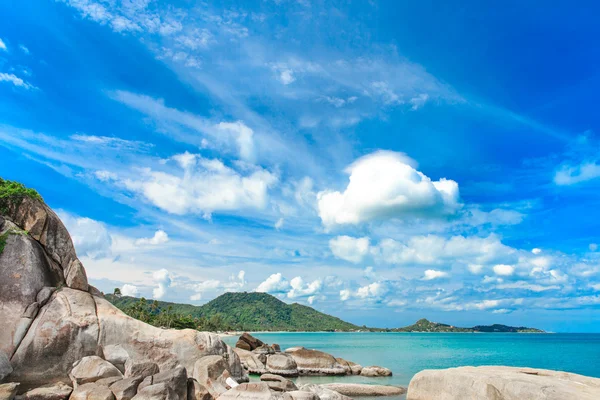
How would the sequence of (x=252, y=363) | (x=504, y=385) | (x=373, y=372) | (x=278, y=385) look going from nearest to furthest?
1. (x=504, y=385)
2. (x=278, y=385)
3. (x=373, y=372)
4. (x=252, y=363)

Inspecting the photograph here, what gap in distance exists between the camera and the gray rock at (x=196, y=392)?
17797 mm

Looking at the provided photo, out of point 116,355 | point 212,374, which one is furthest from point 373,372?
point 116,355

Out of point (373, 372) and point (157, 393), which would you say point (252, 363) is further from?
point (157, 393)

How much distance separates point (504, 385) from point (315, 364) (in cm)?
2439

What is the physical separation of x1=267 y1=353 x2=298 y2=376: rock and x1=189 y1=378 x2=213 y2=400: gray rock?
19225mm

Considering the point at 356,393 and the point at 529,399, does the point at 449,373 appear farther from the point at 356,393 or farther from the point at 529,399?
the point at 356,393

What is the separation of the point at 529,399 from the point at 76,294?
21.6m

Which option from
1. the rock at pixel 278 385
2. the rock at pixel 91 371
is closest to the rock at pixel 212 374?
the rock at pixel 278 385

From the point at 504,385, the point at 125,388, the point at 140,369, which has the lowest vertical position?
the point at 125,388

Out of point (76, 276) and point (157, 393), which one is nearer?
point (157, 393)

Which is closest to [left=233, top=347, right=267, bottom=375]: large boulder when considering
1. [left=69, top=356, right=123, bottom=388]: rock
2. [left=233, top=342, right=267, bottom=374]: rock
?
[left=233, top=342, right=267, bottom=374]: rock

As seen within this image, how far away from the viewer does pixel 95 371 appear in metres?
18.6

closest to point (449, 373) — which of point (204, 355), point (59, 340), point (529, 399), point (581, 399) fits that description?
point (529, 399)

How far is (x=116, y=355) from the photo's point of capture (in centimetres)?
2077
